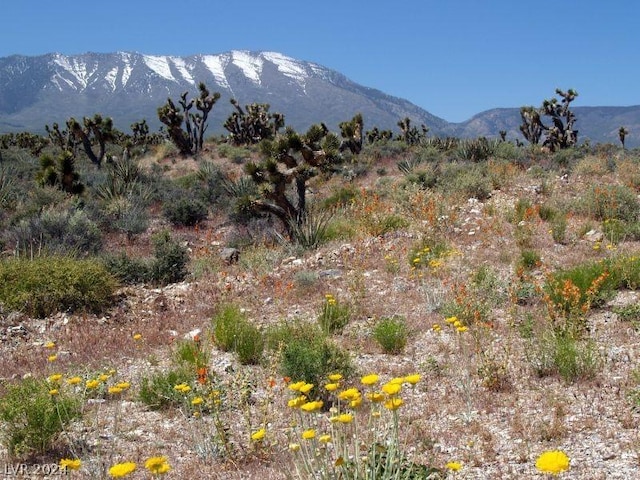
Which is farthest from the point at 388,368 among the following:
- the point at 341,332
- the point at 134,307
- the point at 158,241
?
the point at 158,241

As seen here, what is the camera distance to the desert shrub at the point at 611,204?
1032cm

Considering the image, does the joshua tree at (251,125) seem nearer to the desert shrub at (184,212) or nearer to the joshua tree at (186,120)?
the joshua tree at (186,120)

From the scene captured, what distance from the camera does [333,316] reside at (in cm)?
663

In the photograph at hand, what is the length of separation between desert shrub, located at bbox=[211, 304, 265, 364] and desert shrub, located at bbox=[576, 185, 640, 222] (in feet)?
25.5

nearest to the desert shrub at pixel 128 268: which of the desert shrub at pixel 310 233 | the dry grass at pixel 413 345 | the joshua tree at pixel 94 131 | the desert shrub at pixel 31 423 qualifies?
the dry grass at pixel 413 345

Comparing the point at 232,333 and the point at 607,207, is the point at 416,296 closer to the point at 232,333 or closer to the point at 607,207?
the point at 232,333

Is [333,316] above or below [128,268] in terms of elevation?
below

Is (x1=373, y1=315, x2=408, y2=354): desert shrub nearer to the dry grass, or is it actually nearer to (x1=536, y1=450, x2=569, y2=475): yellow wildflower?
the dry grass

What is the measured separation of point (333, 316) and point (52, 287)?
403cm

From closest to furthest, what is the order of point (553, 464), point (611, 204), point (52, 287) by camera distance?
point (553, 464), point (52, 287), point (611, 204)

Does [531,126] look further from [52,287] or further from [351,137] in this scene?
[52,287]

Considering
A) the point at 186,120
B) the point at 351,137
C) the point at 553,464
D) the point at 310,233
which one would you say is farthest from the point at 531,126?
the point at 553,464

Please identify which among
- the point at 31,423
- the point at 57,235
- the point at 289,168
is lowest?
the point at 31,423

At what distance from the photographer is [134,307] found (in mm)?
7922
